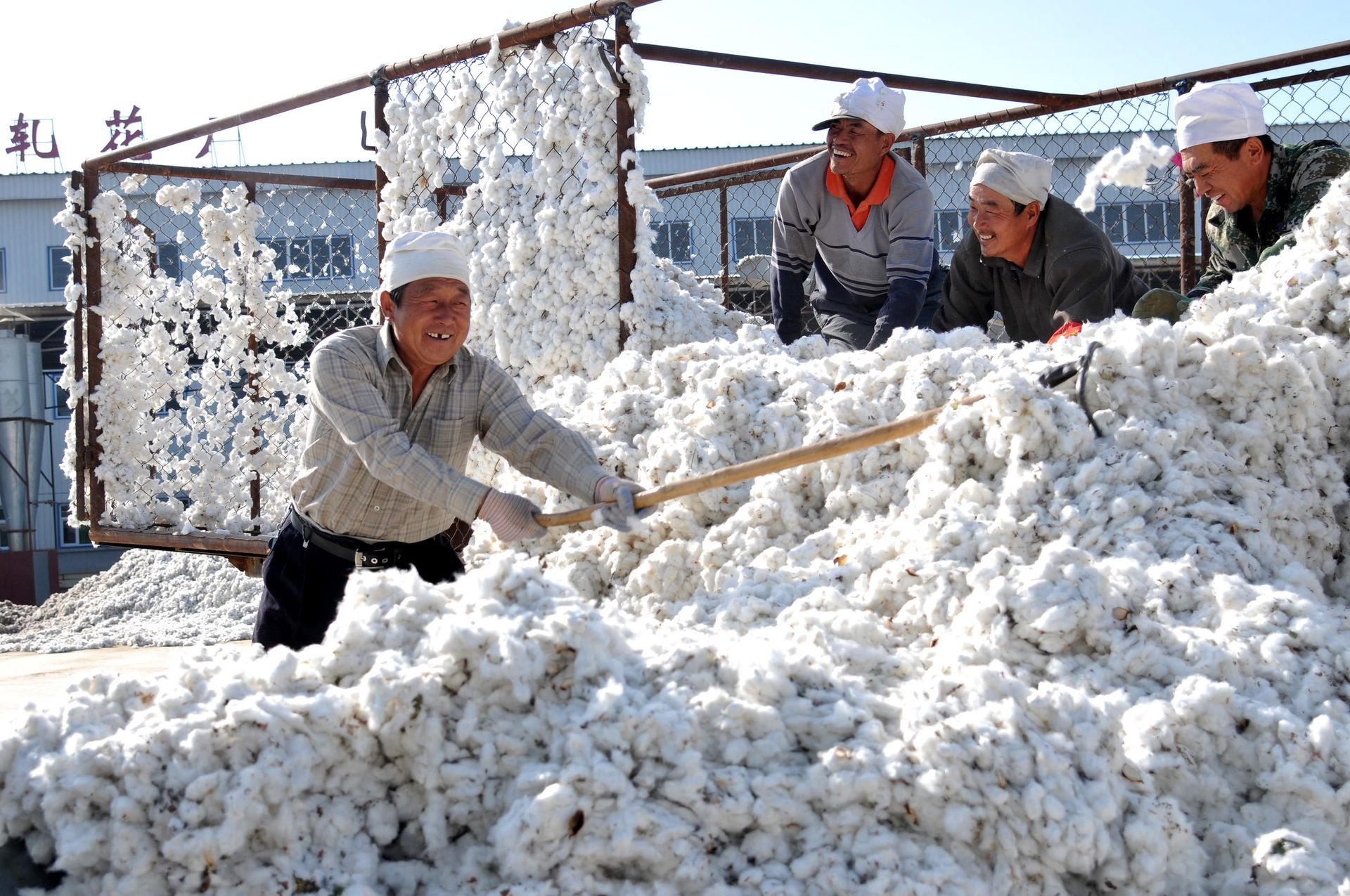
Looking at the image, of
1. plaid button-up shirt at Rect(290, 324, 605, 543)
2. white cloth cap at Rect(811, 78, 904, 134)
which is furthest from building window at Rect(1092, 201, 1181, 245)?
plaid button-up shirt at Rect(290, 324, 605, 543)

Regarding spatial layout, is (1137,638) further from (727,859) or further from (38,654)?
(38,654)

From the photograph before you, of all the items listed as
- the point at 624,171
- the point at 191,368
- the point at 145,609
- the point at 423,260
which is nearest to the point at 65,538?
the point at 145,609

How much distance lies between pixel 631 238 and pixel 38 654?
416 centimetres

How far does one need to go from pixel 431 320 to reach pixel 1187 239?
9.41 feet

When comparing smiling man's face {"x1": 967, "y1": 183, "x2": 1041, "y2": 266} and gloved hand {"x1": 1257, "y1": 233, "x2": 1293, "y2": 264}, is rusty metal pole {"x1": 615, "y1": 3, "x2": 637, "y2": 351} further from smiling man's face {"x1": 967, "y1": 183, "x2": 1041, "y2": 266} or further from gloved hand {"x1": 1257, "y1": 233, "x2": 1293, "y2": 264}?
gloved hand {"x1": 1257, "y1": 233, "x2": 1293, "y2": 264}

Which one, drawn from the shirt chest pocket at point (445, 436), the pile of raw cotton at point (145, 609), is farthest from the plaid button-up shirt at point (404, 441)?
the pile of raw cotton at point (145, 609)

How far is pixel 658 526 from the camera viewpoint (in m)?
2.60

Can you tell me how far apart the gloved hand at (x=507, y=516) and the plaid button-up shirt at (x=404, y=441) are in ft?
0.09

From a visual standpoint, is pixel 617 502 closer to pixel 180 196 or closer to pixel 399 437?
pixel 399 437

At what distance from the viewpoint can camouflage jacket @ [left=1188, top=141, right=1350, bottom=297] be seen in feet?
9.32

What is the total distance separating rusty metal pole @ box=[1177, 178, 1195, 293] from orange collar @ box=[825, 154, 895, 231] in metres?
1.18

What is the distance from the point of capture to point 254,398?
5.61 metres

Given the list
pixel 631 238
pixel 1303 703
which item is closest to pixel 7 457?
pixel 631 238

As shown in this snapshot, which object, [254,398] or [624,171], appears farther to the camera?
[254,398]
